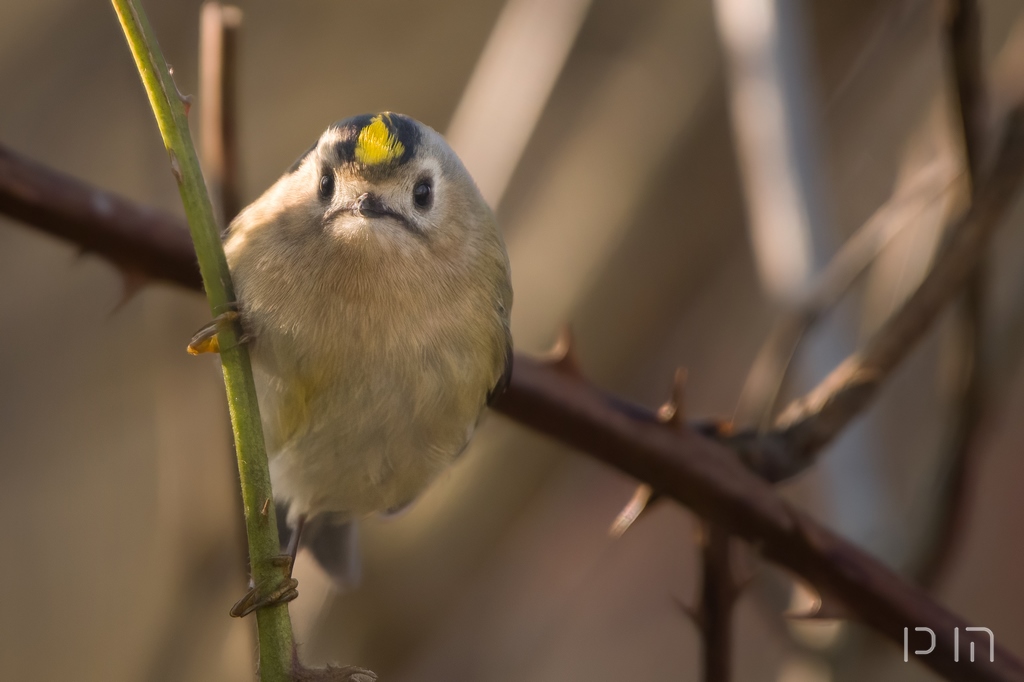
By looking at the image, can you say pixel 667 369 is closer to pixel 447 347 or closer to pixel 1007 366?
pixel 1007 366

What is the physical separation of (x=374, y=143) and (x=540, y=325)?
0.66m

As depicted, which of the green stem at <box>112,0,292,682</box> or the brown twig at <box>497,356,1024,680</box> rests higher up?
the green stem at <box>112,0,292,682</box>

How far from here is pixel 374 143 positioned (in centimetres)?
94

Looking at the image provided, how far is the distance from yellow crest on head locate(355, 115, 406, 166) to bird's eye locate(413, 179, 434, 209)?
0.17 ft

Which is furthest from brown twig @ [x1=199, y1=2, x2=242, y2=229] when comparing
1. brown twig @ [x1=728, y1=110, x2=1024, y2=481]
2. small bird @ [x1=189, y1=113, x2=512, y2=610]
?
brown twig @ [x1=728, y1=110, x2=1024, y2=481]

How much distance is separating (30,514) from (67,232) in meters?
1.47

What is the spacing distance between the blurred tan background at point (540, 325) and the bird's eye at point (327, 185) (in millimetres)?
302

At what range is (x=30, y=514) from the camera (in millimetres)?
2027

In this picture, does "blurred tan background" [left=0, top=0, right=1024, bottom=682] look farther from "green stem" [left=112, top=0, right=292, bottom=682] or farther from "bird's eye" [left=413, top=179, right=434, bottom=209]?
"green stem" [left=112, top=0, right=292, bottom=682]

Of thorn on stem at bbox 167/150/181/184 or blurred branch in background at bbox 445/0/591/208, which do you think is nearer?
thorn on stem at bbox 167/150/181/184

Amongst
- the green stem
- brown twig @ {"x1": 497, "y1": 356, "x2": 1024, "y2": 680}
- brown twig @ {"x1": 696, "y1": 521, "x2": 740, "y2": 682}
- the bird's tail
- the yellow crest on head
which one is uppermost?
the green stem

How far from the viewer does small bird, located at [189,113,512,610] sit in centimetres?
90

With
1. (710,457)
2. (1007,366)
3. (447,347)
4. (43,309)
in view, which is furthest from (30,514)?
(1007,366)

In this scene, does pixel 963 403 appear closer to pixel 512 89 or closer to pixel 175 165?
pixel 512 89
